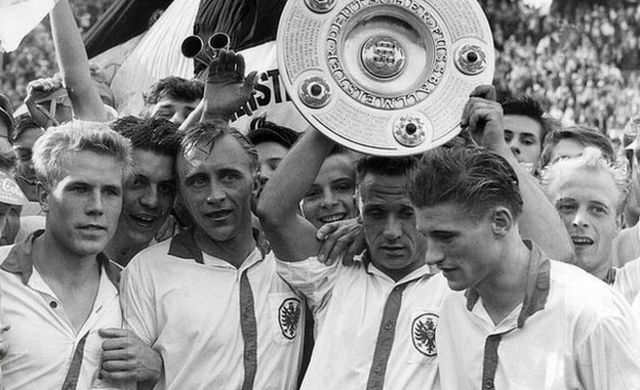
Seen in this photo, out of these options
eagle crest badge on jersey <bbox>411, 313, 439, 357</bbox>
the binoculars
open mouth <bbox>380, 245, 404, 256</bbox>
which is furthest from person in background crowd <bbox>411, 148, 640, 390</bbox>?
the binoculars

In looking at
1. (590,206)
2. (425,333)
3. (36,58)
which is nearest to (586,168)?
(590,206)

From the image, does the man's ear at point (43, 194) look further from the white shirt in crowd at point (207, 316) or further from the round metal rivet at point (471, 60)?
the round metal rivet at point (471, 60)

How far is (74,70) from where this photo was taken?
5.84m

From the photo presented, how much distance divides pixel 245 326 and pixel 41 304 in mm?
739

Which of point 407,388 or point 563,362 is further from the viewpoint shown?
point 407,388

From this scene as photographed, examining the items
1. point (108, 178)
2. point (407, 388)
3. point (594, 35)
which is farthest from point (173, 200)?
point (594, 35)

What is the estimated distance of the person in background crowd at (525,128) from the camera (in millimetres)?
6699

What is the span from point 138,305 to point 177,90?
1.86 metres

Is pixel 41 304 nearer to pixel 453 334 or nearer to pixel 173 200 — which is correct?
pixel 173 200

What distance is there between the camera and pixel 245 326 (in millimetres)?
4707

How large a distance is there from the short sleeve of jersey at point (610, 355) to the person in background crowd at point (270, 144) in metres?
2.34

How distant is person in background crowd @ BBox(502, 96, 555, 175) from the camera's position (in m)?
6.70

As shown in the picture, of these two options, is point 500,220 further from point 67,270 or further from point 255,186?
point 67,270

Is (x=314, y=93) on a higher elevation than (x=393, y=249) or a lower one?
higher
